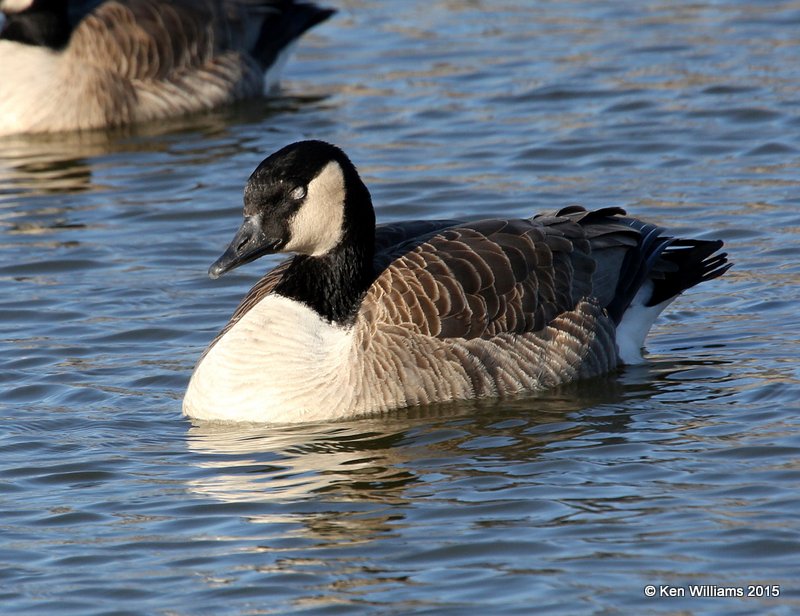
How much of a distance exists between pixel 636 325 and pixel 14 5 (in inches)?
383

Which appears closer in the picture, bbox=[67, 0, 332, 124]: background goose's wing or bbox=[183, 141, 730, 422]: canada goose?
bbox=[183, 141, 730, 422]: canada goose

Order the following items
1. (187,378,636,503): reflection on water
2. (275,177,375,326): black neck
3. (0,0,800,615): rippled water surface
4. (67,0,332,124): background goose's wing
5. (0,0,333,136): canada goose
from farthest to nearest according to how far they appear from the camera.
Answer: (67,0,332,124): background goose's wing, (0,0,333,136): canada goose, (275,177,375,326): black neck, (187,378,636,503): reflection on water, (0,0,800,615): rippled water surface

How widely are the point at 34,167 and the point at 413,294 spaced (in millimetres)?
8154

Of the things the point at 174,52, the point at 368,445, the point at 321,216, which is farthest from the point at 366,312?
the point at 174,52

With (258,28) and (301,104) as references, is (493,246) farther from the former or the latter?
(258,28)

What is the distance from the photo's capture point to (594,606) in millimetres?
7559

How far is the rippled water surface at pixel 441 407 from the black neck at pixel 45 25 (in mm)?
1102

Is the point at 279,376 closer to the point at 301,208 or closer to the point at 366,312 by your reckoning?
the point at 366,312

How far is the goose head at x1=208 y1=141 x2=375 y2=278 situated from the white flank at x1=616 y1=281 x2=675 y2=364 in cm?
217

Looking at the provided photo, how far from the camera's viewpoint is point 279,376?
10.2m

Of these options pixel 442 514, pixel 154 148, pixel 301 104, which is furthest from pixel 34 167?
pixel 442 514

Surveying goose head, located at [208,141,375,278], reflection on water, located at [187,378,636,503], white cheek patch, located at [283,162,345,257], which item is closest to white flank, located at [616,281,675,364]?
reflection on water, located at [187,378,636,503]

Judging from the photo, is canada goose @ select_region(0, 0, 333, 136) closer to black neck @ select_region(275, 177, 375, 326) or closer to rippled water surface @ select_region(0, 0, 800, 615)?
rippled water surface @ select_region(0, 0, 800, 615)

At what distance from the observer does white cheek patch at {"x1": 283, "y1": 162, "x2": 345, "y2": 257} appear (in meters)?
10.2
